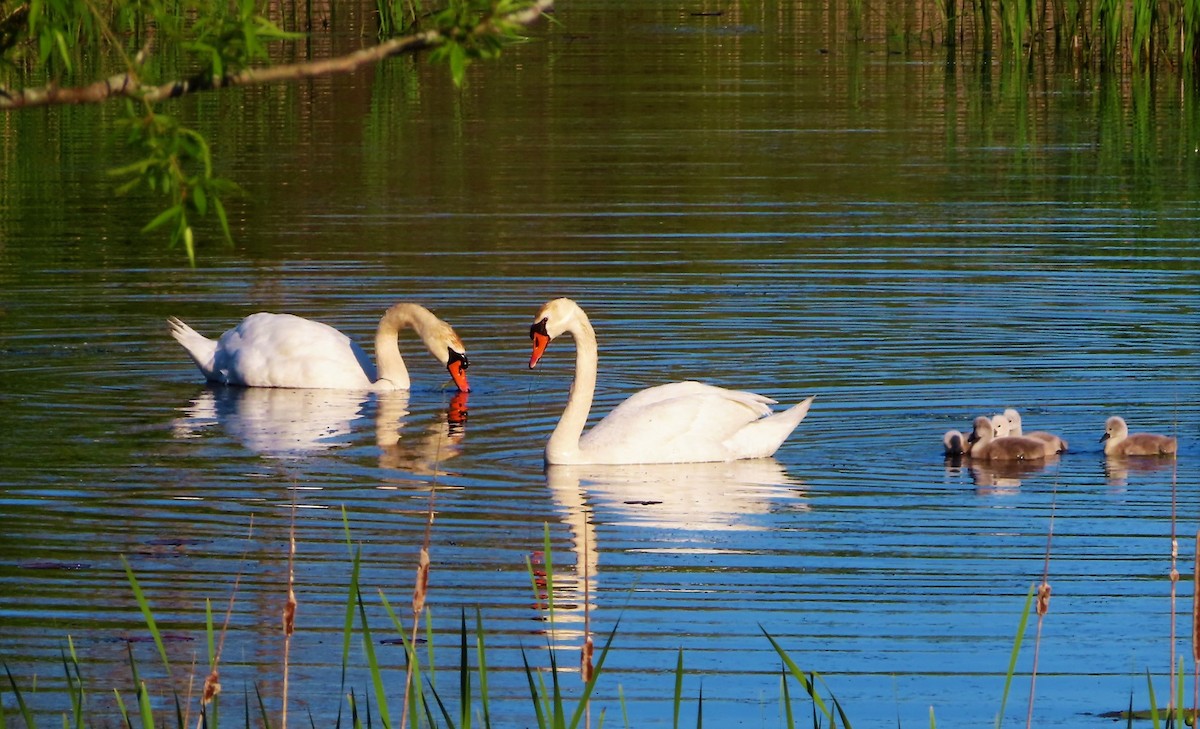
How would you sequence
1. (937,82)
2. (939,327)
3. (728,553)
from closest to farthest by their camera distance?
1. (728,553)
2. (939,327)
3. (937,82)

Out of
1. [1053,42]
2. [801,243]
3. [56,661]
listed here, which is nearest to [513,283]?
[801,243]

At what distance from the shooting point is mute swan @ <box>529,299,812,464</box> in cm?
1014

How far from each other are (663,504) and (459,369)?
3.18 metres

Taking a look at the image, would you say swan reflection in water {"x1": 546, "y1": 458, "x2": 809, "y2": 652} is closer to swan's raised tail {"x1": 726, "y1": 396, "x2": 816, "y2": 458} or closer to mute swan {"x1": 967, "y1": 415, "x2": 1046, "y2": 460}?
swan's raised tail {"x1": 726, "y1": 396, "x2": 816, "y2": 458}

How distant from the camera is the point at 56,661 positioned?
6.90 metres

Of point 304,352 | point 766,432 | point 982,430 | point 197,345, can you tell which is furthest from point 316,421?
point 982,430

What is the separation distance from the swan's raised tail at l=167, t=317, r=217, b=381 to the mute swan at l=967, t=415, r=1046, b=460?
5.16 m

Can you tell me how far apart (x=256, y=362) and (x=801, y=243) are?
6110mm

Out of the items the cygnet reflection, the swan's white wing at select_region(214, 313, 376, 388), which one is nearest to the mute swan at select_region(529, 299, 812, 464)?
the cygnet reflection

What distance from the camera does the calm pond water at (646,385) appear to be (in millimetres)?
7117

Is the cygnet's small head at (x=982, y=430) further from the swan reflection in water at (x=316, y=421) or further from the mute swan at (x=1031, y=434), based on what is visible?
the swan reflection in water at (x=316, y=421)

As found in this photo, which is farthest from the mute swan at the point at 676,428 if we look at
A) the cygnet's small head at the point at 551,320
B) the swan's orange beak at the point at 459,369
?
the swan's orange beak at the point at 459,369

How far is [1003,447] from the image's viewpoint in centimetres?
988

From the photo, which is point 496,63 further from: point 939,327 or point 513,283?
point 939,327
